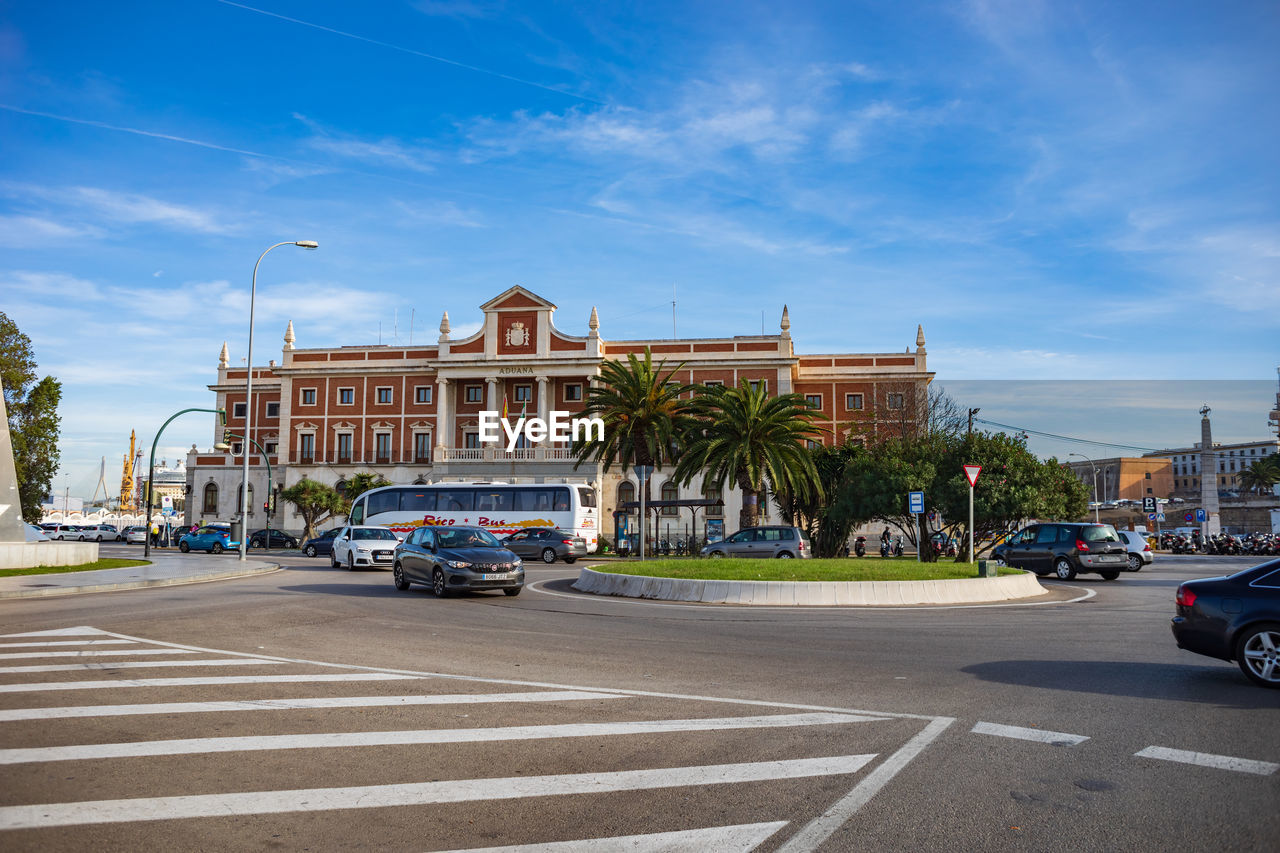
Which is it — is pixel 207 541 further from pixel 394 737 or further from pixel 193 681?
pixel 394 737

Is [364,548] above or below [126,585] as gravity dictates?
above

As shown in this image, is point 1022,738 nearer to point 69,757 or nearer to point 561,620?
point 69,757

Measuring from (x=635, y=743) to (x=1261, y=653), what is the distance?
19.4ft

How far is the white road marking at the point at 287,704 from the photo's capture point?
7129mm

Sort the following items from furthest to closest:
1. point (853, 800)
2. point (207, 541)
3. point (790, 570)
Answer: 1. point (207, 541)
2. point (790, 570)
3. point (853, 800)

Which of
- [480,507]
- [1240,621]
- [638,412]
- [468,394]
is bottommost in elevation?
[1240,621]

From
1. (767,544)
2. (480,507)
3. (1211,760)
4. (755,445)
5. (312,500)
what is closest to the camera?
(1211,760)

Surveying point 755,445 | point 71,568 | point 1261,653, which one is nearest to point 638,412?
point 755,445

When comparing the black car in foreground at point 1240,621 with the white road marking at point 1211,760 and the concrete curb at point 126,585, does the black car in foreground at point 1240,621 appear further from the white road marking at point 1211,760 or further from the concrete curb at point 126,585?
the concrete curb at point 126,585

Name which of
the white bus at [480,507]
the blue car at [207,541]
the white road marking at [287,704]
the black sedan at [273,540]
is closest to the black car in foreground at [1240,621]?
the white road marking at [287,704]

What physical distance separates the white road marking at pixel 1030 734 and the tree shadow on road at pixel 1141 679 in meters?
1.91

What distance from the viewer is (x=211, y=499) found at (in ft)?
234

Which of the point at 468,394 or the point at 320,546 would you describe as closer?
the point at 320,546

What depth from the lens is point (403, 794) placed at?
17.0 ft
